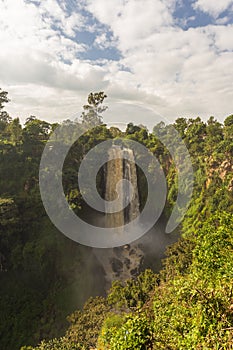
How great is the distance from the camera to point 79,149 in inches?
1055

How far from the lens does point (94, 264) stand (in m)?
→ 22.3

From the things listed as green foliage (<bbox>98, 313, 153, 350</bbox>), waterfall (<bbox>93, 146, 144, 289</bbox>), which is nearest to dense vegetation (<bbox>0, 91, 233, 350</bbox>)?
green foliage (<bbox>98, 313, 153, 350</bbox>)

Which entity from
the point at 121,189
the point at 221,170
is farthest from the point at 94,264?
the point at 221,170

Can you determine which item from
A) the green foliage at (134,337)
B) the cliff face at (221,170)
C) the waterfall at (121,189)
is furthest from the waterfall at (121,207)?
the green foliage at (134,337)

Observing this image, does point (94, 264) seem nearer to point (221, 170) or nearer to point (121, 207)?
point (121, 207)

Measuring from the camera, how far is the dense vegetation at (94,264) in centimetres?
490

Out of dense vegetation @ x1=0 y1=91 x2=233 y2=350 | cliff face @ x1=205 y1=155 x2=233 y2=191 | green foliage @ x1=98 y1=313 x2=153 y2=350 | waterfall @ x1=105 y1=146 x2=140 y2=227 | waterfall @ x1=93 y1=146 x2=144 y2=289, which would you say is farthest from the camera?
waterfall @ x1=105 y1=146 x2=140 y2=227

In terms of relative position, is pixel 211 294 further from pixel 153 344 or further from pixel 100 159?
pixel 100 159

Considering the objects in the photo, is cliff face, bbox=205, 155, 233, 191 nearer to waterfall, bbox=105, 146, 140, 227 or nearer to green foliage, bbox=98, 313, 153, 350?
waterfall, bbox=105, 146, 140, 227

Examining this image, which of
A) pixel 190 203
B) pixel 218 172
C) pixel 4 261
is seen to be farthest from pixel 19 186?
pixel 218 172

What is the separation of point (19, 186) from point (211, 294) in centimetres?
2072

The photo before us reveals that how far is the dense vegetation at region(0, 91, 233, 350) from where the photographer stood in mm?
4902

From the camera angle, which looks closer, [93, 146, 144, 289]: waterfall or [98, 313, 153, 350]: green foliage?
[98, 313, 153, 350]: green foliage

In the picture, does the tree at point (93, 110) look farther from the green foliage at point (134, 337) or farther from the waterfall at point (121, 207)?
the green foliage at point (134, 337)
